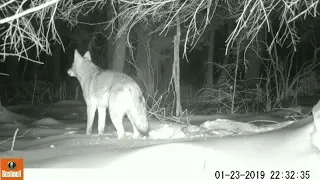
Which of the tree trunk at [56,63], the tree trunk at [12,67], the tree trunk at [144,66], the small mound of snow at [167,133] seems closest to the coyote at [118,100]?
the small mound of snow at [167,133]

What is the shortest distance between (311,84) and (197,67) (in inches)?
684

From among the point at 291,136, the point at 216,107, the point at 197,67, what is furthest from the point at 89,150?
the point at 197,67

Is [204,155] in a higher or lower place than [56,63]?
lower

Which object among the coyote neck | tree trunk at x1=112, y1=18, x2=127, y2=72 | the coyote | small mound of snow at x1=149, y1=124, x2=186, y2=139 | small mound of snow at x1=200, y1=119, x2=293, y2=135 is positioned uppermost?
tree trunk at x1=112, y1=18, x2=127, y2=72

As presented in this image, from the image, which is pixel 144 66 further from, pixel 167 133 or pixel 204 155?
pixel 204 155

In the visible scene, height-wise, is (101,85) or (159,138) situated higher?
(101,85)

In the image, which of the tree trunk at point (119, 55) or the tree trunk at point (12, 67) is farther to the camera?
the tree trunk at point (12, 67)

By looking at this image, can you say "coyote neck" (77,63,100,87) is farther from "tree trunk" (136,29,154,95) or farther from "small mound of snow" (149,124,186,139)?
"tree trunk" (136,29,154,95)

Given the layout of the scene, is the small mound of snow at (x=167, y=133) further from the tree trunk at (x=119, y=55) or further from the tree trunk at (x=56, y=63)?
the tree trunk at (x=56, y=63)

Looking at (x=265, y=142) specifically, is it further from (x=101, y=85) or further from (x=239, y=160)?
(x=101, y=85)

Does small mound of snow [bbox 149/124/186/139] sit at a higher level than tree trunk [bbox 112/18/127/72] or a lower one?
lower

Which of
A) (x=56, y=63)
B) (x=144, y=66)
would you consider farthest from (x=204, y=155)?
(x=56, y=63)

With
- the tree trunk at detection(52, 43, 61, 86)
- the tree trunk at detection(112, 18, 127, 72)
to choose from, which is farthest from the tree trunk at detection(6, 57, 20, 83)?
the tree trunk at detection(112, 18, 127, 72)

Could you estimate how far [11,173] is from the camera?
231 inches
